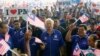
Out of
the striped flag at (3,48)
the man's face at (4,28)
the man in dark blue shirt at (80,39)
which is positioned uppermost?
the man's face at (4,28)

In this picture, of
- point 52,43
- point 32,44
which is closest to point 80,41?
point 52,43

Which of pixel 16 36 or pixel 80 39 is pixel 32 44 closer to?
pixel 16 36

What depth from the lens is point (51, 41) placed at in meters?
9.94

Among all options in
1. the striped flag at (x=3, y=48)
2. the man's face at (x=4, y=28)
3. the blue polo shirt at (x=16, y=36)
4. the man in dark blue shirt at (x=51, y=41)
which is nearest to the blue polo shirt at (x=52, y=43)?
the man in dark blue shirt at (x=51, y=41)

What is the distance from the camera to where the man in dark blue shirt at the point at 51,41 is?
9.91 m

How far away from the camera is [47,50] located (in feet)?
32.6

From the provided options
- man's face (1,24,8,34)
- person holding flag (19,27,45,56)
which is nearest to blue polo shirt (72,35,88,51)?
person holding flag (19,27,45,56)

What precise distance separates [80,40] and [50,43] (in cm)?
84

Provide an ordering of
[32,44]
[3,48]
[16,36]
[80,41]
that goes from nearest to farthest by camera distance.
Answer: [3,48]
[32,44]
[80,41]
[16,36]

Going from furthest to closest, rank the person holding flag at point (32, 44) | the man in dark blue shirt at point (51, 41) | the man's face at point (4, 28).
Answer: the man in dark blue shirt at point (51, 41) → the person holding flag at point (32, 44) → the man's face at point (4, 28)

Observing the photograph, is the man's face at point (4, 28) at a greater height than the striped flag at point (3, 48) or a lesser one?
greater

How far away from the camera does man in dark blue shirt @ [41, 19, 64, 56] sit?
9.91 metres

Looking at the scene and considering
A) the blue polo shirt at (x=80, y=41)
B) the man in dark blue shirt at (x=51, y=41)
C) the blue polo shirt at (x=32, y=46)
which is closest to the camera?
the blue polo shirt at (x=32, y=46)

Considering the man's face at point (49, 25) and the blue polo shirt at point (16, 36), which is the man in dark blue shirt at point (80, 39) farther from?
the blue polo shirt at point (16, 36)
